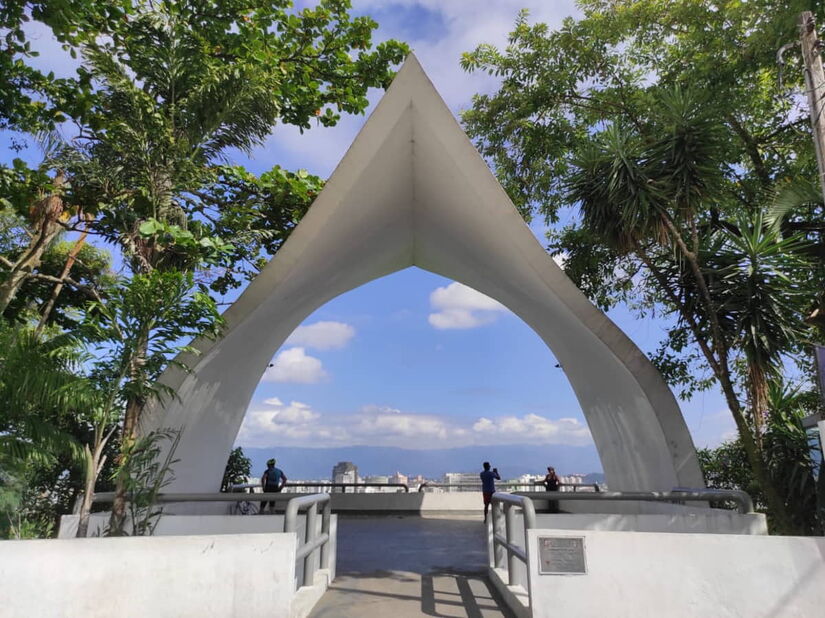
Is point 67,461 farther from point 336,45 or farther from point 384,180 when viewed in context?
point 336,45

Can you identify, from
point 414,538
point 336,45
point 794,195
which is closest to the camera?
point 794,195

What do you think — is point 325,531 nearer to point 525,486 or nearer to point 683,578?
point 683,578

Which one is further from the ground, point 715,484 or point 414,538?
point 715,484

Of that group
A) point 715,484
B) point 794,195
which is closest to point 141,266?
point 794,195

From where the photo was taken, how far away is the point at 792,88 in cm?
1042

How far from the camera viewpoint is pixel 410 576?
602 cm

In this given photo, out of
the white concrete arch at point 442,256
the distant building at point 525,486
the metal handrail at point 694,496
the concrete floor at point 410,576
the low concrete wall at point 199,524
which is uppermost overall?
the white concrete arch at point 442,256

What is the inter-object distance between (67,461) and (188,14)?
8.16m

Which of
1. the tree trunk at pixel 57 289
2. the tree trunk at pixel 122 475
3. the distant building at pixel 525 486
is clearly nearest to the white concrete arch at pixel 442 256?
the tree trunk at pixel 122 475

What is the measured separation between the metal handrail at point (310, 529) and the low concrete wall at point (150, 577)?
0.75 ft

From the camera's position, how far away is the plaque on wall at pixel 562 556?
4.05 meters

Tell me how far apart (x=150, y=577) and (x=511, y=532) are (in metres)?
2.89

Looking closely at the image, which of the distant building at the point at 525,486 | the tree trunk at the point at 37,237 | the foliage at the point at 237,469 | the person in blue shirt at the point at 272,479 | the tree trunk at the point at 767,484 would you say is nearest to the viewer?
the tree trunk at the point at 767,484

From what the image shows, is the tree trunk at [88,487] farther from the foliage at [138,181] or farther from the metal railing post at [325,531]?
the metal railing post at [325,531]
